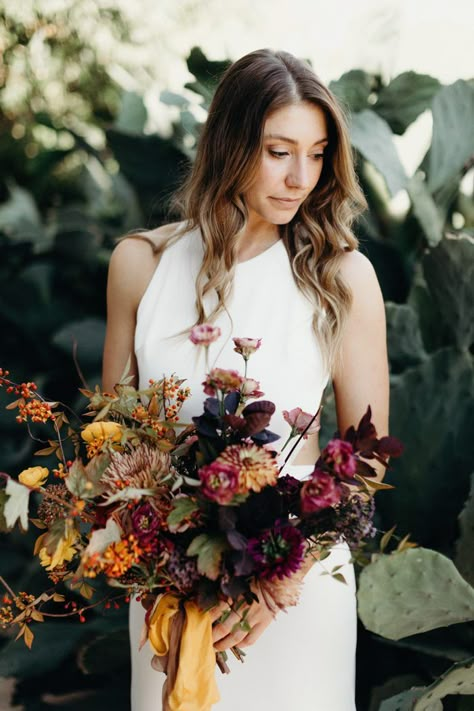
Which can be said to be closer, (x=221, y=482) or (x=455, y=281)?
(x=221, y=482)

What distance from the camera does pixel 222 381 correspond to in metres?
1.01

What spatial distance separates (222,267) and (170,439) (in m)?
0.53

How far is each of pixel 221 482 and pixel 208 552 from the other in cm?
12

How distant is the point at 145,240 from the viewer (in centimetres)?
168

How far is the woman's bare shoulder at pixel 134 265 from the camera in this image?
1647 mm

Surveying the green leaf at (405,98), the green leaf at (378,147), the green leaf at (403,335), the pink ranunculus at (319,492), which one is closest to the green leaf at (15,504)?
the pink ranunculus at (319,492)

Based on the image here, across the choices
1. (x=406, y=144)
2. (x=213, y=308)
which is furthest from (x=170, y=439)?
(x=406, y=144)

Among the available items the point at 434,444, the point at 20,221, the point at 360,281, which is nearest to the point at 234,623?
the point at 360,281

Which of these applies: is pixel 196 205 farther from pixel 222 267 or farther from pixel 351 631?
pixel 351 631

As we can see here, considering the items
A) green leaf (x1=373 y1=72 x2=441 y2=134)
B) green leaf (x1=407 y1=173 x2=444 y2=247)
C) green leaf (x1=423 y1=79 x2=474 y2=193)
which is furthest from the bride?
green leaf (x1=373 y1=72 x2=441 y2=134)

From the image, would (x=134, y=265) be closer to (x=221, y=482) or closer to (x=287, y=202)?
(x=287, y=202)

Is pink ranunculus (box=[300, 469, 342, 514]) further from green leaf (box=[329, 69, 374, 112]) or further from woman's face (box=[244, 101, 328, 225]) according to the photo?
green leaf (box=[329, 69, 374, 112])

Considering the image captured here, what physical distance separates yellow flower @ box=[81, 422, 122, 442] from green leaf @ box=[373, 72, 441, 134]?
170cm

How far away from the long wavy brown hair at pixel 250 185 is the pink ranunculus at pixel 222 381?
525 mm
